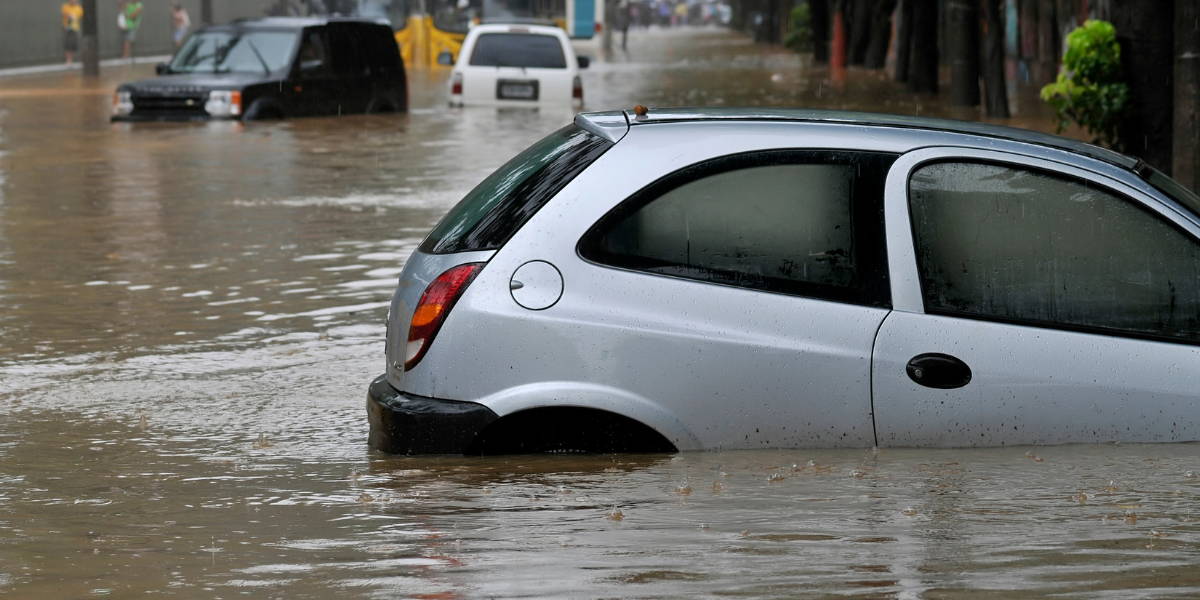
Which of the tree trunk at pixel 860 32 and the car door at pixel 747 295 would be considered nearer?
the car door at pixel 747 295

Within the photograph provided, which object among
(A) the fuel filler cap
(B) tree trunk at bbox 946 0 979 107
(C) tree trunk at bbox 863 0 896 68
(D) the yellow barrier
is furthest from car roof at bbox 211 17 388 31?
(D) the yellow barrier

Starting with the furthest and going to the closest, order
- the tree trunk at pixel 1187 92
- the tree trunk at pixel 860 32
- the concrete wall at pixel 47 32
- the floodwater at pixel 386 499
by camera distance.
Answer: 1. the concrete wall at pixel 47 32
2. the tree trunk at pixel 860 32
3. the tree trunk at pixel 1187 92
4. the floodwater at pixel 386 499

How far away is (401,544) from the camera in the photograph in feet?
18.5

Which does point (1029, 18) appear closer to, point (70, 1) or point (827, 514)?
point (70, 1)

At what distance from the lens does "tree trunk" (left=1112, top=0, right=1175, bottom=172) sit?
49.9ft

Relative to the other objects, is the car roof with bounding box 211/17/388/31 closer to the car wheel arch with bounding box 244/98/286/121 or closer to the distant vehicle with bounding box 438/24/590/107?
the car wheel arch with bounding box 244/98/286/121

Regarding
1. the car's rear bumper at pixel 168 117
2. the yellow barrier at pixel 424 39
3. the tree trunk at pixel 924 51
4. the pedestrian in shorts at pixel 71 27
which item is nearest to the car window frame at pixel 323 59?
the car's rear bumper at pixel 168 117

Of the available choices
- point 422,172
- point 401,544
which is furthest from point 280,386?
point 422,172

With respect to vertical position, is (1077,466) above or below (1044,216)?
below

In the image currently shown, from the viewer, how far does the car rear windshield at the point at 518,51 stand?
28500 mm

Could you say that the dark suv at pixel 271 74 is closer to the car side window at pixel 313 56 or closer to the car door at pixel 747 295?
the car side window at pixel 313 56

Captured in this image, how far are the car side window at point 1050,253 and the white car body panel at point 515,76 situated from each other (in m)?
22.4

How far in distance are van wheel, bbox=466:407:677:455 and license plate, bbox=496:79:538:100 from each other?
2250 cm

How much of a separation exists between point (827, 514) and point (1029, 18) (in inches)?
1285
